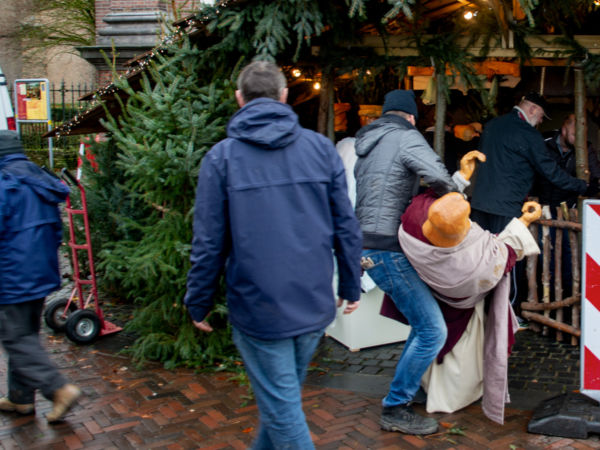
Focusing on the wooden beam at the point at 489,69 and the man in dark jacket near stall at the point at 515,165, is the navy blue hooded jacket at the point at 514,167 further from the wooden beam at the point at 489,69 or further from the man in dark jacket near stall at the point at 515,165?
the wooden beam at the point at 489,69

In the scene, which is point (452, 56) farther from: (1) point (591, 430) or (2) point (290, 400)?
(2) point (290, 400)

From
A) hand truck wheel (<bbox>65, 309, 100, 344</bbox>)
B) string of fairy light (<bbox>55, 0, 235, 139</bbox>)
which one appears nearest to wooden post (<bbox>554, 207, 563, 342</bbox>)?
string of fairy light (<bbox>55, 0, 235, 139</bbox>)

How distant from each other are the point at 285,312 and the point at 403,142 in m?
1.61

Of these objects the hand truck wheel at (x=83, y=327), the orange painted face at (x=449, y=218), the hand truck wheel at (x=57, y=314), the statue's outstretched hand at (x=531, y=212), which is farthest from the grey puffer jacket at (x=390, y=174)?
the hand truck wheel at (x=57, y=314)

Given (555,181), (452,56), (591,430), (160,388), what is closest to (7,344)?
(160,388)

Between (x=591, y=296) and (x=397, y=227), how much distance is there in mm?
1151

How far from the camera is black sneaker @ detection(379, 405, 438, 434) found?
12.2 ft

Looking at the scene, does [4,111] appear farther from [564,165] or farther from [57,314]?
[564,165]

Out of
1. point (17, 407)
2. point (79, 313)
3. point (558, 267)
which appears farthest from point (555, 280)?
point (17, 407)

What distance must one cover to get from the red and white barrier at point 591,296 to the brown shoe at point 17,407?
3.40m

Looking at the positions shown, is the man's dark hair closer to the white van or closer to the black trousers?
the black trousers

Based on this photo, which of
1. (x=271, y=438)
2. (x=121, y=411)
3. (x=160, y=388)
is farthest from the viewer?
(x=160, y=388)

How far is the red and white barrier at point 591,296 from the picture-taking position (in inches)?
140

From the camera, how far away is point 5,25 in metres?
21.6
